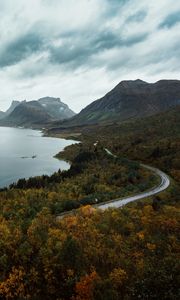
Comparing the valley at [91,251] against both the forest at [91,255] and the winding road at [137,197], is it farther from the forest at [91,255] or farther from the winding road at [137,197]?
the winding road at [137,197]

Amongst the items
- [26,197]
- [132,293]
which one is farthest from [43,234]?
[26,197]

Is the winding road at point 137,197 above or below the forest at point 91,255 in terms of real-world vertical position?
below

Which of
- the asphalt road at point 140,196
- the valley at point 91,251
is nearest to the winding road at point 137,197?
the asphalt road at point 140,196

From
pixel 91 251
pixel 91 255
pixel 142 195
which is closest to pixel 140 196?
pixel 142 195

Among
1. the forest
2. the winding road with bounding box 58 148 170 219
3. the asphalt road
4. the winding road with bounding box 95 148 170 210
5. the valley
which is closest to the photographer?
the forest

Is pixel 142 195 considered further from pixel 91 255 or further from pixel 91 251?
pixel 91 255

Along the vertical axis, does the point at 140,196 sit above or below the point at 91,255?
below

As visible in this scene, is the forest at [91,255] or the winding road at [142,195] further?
the winding road at [142,195]

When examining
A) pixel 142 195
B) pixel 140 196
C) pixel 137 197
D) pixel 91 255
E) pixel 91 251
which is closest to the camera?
pixel 91 255

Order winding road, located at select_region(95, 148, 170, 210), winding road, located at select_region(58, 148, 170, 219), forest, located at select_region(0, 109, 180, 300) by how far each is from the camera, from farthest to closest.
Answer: winding road, located at select_region(95, 148, 170, 210) → winding road, located at select_region(58, 148, 170, 219) → forest, located at select_region(0, 109, 180, 300)

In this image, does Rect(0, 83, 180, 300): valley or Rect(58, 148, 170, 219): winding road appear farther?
Rect(58, 148, 170, 219): winding road

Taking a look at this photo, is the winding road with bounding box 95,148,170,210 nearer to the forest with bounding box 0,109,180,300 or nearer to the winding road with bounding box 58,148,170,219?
the winding road with bounding box 58,148,170,219

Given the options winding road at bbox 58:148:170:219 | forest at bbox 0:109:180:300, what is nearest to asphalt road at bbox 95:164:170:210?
winding road at bbox 58:148:170:219
